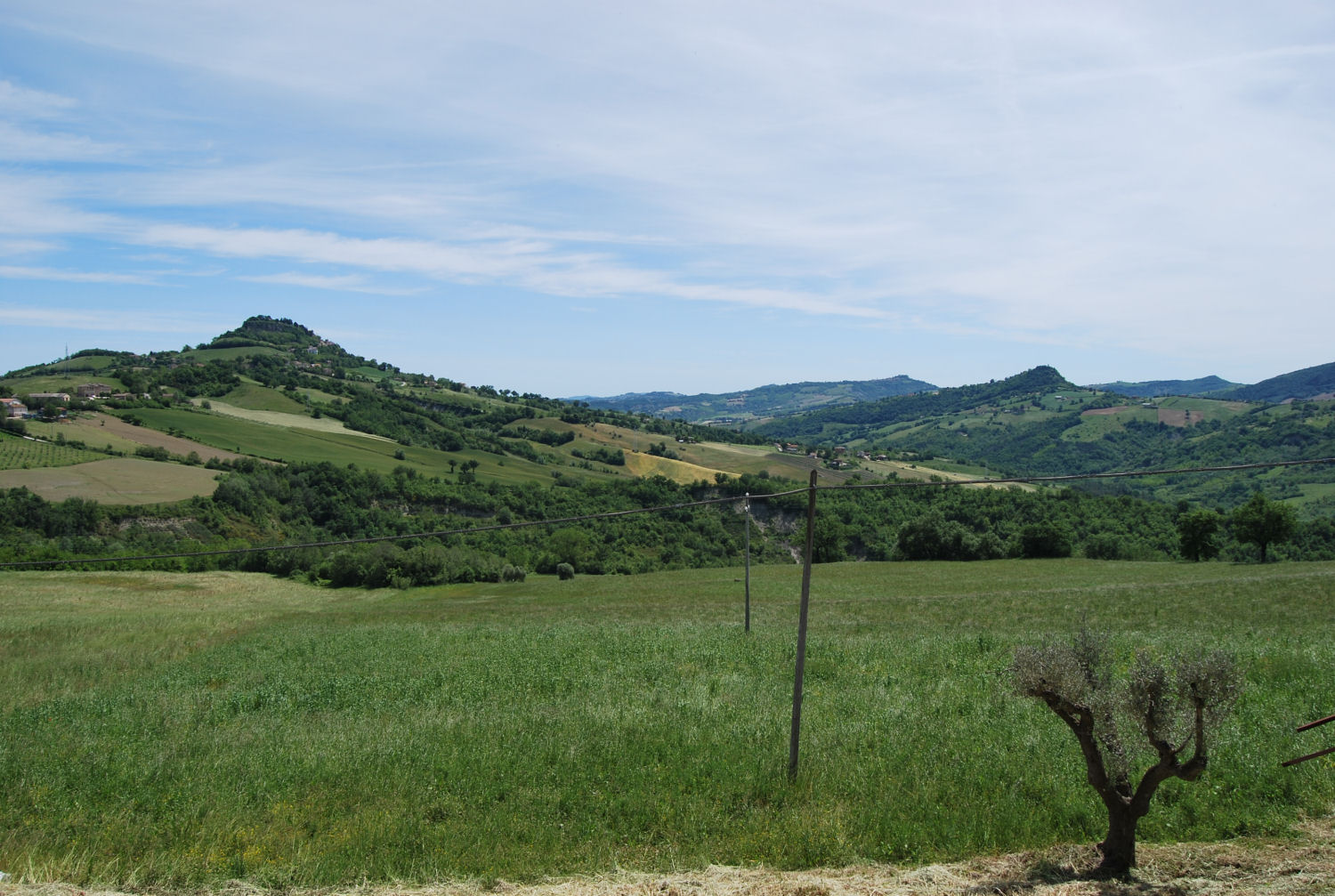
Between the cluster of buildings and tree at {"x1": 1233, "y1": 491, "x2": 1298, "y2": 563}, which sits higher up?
the cluster of buildings

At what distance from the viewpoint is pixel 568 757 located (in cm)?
1050

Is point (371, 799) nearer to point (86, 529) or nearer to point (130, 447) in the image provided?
point (86, 529)

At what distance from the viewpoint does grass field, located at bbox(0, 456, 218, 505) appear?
74188 mm

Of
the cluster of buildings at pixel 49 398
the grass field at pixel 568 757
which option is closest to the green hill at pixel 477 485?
the cluster of buildings at pixel 49 398

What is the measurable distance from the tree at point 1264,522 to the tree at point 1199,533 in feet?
9.05

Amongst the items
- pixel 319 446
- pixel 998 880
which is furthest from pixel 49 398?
pixel 998 880

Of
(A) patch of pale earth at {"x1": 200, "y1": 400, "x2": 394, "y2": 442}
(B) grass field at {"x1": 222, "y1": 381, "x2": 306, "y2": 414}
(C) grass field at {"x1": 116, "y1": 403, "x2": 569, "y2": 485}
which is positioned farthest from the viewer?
(B) grass field at {"x1": 222, "y1": 381, "x2": 306, "y2": 414}

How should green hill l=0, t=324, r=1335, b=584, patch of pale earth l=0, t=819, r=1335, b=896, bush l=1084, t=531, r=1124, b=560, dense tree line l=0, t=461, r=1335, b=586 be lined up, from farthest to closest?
1. bush l=1084, t=531, r=1124, b=560
2. green hill l=0, t=324, r=1335, b=584
3. dense tree line l=0, t=461, r=1335, b=586
4. patch of pale earth l=0, t=819, r=1335, b=896

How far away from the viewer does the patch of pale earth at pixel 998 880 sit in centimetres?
645

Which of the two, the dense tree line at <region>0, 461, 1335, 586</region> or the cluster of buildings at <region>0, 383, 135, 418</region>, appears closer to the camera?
the dense tree line at <region>0, 461, 1335, 586</region>

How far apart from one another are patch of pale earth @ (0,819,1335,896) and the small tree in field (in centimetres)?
39

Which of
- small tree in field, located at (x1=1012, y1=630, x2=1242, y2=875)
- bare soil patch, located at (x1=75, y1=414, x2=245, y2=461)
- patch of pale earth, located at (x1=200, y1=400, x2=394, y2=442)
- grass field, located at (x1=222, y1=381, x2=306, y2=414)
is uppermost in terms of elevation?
grass field, located at (x1=222, y1=381, x2=306, y2=414)

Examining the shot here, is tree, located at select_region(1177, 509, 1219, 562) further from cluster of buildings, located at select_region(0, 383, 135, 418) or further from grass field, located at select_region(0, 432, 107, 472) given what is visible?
cluster of buildings, located at select_region(0, 383, 135, 418)

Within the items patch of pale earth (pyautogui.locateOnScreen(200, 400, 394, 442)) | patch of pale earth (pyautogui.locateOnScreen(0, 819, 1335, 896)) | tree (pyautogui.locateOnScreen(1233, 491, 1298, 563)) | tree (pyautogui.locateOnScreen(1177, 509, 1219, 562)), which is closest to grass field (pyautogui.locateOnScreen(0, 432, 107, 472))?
patch of pale earth (pyautogui.locateOnScreen(200, 400, 394, 442))
